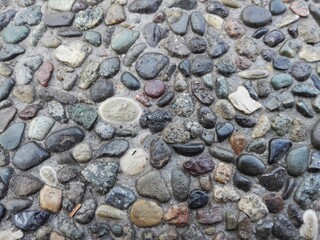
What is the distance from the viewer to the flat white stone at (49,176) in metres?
1.75

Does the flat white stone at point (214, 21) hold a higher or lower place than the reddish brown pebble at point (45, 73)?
higher

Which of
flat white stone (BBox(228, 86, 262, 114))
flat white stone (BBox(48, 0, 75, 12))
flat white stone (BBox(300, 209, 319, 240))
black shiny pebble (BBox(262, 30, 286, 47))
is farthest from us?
flat white stone (BBox(48, 0, 75, 12))

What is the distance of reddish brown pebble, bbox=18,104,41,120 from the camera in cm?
184

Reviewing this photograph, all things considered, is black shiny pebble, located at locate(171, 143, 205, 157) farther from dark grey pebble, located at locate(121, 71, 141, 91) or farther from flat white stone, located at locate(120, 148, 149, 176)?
dark grey pebble, located at locate(121, 71, 141, 91)

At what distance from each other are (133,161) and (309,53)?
0.76m

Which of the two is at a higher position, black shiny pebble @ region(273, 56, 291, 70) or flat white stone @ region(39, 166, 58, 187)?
black shiny pebble @ region(273, 56, 291, 70)

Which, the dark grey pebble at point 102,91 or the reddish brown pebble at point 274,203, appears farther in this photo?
the dark grey pebble at point 102,91

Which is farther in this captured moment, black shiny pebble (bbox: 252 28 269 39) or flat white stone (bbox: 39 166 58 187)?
black shiny pebble (bbox: 252 28 269 39)

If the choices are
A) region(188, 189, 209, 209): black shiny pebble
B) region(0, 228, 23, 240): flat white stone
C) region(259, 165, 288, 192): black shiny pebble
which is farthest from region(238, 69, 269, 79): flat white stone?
region(0, 228, 23, 240): flat white stone

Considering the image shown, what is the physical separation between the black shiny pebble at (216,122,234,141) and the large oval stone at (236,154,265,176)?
10 centimetres

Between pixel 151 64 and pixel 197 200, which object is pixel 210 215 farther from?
pixel 151 64

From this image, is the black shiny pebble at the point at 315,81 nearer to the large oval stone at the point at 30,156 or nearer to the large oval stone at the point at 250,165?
the large oval stone at the point at 250,165

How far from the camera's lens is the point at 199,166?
171 centimetres

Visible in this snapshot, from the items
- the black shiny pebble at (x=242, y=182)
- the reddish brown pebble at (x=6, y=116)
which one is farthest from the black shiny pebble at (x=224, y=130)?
the reddish brown pebble at (x=6, y=116)
